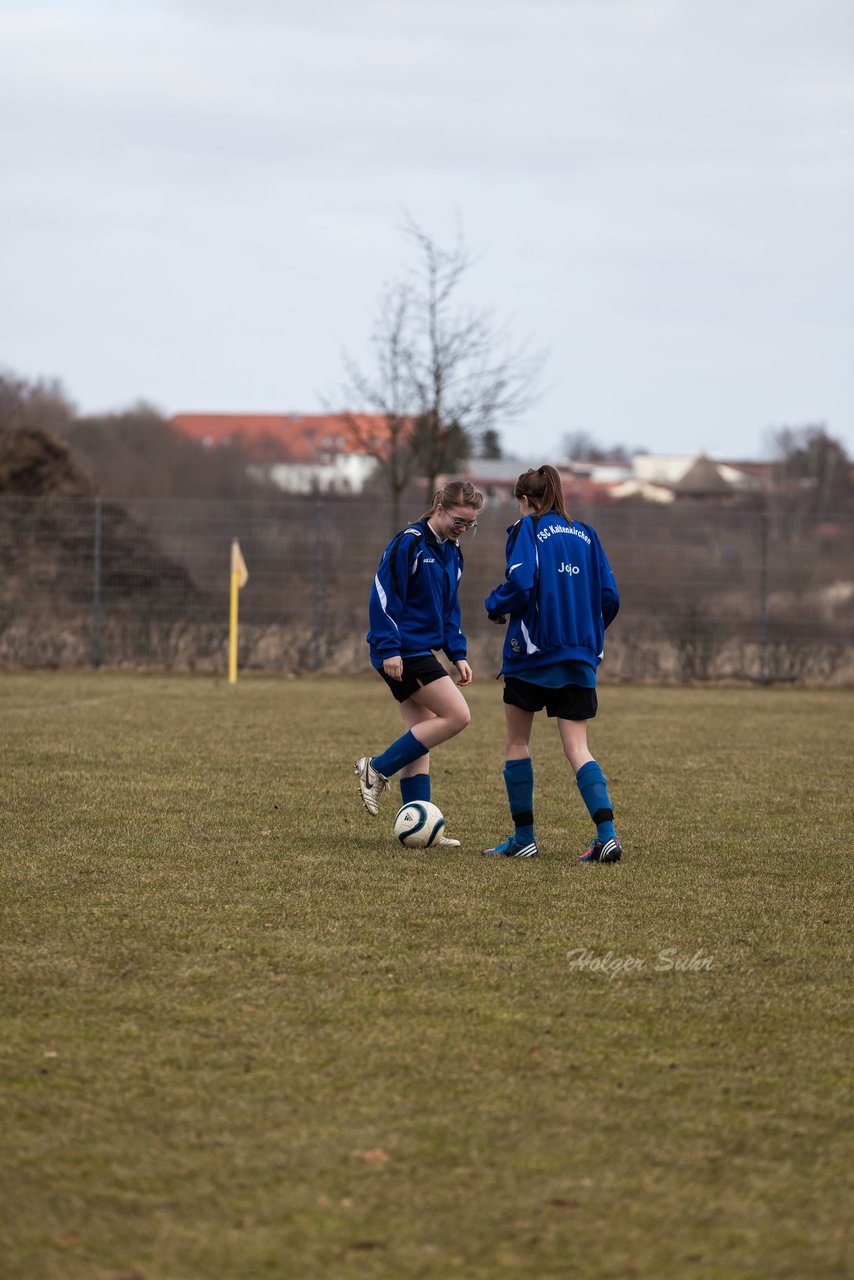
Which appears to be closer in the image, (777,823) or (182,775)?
(777,823)

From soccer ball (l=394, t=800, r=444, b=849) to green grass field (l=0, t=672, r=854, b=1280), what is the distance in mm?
155

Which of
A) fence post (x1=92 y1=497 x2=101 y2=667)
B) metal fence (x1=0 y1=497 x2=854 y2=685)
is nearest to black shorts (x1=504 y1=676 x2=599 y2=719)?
metal fence (x1=0 y1=497 x2=854 y2=685)

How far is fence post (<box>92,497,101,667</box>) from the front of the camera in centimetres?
1970

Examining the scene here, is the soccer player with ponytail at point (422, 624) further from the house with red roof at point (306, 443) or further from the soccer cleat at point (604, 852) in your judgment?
the house with red roof at point (306, 443)

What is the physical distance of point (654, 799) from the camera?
879 cm

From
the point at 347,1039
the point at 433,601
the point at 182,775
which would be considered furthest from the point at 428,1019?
the point at 182,775

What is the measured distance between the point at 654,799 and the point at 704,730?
181 inches

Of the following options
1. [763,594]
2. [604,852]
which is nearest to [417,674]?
[604,852]

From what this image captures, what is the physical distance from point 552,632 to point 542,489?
63 cm

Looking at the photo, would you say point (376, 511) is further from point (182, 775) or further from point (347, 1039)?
point (347, 1039)

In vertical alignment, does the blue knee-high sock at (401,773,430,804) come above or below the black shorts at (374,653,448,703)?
below

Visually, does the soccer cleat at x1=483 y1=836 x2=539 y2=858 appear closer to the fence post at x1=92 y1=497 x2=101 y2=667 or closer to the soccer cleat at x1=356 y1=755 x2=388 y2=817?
the soccer cleat at x1=356 y1=755 x2=388 y2=817

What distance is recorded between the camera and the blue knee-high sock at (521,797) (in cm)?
688

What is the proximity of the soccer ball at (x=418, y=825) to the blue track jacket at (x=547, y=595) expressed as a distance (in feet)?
2.47
